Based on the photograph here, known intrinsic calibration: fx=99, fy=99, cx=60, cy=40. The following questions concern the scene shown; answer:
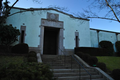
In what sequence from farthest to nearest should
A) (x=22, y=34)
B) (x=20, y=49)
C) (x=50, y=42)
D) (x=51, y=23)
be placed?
(x=50, y=42)
(x=51, y=23)
(x=22, y=34)
(x=20, y=49)

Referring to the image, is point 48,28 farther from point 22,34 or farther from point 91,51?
point 91,51

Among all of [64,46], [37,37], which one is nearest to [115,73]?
[64,46]

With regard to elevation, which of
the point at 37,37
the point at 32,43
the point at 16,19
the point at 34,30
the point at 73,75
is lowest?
the point at 73,75

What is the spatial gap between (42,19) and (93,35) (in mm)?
8293

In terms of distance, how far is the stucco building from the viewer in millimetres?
10992

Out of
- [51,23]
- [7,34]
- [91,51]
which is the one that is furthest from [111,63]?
[7,34]

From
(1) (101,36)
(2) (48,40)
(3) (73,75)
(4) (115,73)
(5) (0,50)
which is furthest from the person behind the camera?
(1) (101,36)

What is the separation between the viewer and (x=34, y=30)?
11219 mm

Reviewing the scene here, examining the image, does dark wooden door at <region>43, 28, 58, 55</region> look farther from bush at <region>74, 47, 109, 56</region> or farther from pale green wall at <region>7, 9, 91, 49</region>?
bush at <region>74, 47, 109, 56</region>

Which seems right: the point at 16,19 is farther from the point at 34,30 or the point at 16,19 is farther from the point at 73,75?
the point at 73,75

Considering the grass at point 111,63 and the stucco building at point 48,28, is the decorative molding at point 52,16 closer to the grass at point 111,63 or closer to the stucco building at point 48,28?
the stucco building at point 48,28

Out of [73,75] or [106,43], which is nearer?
[73,75]

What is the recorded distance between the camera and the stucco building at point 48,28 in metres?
11.0

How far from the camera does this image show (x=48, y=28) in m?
12.7
